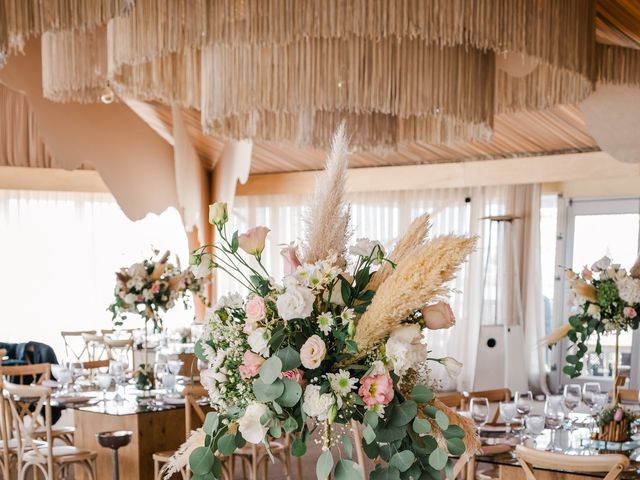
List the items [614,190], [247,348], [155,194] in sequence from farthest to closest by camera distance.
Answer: [155,194], [614,190], [247,348]

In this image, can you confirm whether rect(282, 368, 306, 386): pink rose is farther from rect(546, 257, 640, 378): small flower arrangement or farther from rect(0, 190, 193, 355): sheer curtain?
rect(0, 190, 193, 355): sheer curtain

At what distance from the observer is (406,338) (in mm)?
1906

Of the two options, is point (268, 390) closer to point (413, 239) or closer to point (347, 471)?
point (347, 471)

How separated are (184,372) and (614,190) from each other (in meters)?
5.54

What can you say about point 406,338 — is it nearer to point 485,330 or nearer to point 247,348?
point 247,348

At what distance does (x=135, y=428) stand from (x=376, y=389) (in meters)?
4.29

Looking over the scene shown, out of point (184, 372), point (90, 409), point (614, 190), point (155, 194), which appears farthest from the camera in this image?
point (155, 194)

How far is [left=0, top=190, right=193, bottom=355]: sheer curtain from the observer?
39.5 feet

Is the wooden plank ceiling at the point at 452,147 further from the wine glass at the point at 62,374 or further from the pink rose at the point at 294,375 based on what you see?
Result: the pink rose at the point at 294,375

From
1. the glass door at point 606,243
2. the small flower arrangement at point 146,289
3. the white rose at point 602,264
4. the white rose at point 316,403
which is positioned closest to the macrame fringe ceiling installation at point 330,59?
the white rose at point 602,264

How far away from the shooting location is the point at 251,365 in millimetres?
1953

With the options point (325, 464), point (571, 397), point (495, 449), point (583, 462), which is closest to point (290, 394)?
point (325, 464)

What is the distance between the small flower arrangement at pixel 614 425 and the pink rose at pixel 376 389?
3.09m

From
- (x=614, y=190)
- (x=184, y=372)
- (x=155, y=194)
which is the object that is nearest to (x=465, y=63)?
(x=184, y=372)
